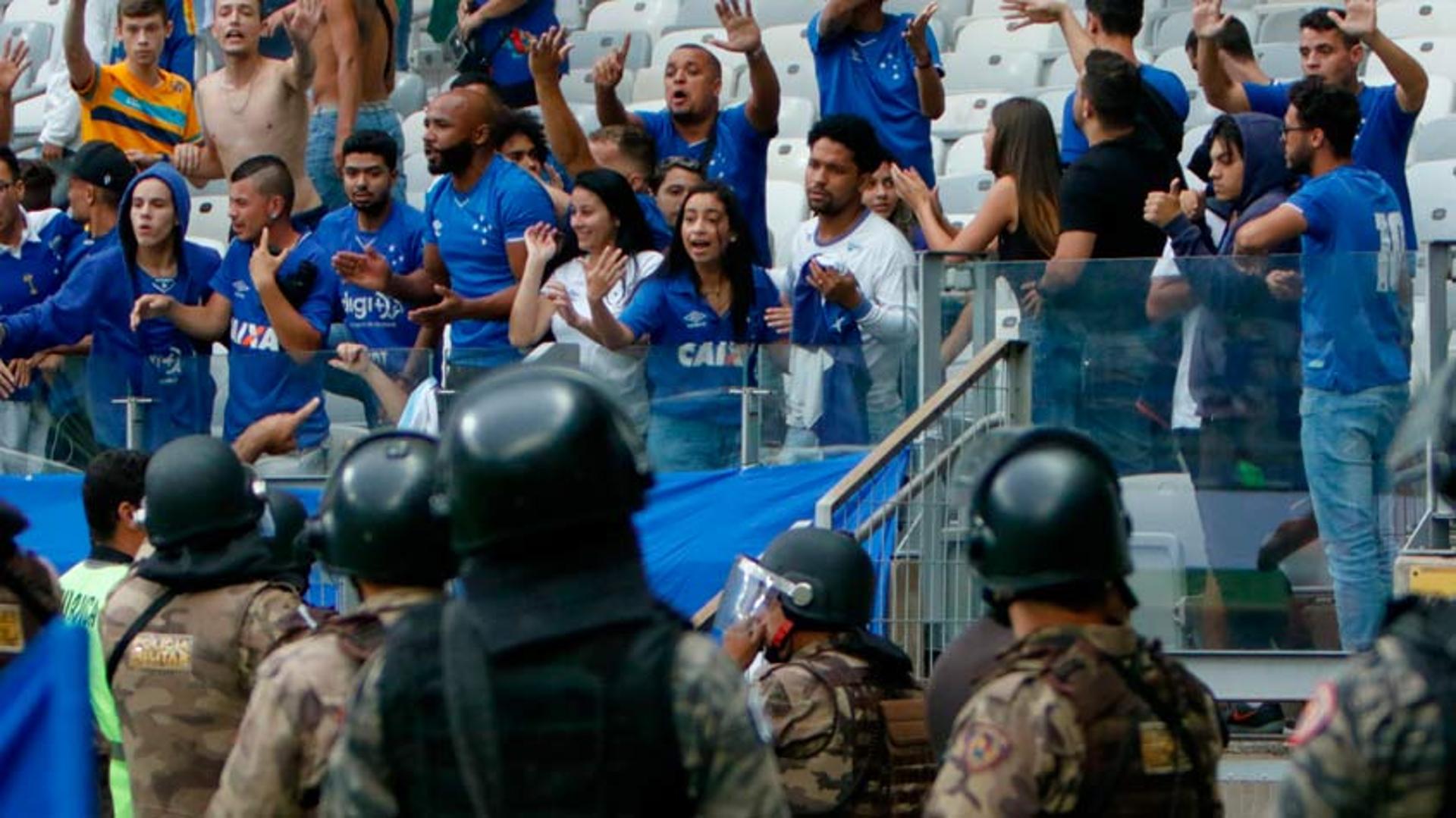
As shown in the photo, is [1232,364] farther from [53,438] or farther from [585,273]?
[53,438]

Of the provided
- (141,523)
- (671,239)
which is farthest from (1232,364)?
(141,523)

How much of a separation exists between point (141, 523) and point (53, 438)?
172 inches

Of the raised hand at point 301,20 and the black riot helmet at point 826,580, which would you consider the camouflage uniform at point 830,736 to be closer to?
the black riot helmet at point 826,580

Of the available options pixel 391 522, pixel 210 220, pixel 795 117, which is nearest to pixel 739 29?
pixel 795 117

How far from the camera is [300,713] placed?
16.1 feet

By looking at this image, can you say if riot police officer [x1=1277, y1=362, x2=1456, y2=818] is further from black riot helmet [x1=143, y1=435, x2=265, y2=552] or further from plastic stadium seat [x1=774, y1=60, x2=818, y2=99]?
plastic stadium seat [x1=774, y1=60, x2=818, y2=99]

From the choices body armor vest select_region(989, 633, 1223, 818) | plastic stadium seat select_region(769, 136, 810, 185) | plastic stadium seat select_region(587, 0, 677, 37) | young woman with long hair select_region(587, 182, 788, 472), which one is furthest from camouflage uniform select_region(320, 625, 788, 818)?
plastic stadium seat select_region(587, 0, 677, 37)

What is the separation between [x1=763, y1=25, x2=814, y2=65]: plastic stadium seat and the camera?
1658cm

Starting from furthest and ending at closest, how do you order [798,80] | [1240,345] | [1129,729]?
[798,80] < [1240,345] < [1129,729]

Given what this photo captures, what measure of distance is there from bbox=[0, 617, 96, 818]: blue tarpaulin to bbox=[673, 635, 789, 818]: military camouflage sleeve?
1.21 m

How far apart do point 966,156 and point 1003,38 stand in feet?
6.17

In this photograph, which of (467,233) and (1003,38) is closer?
(467,233)

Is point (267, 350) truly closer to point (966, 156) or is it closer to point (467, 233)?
point (467, 233)

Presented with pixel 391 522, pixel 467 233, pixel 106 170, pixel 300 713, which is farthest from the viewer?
pixel 106 170
